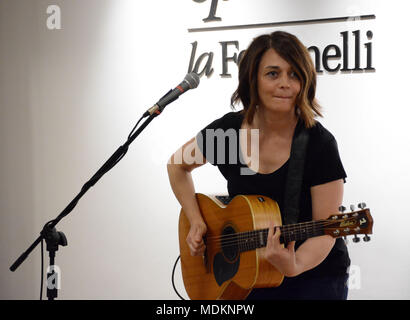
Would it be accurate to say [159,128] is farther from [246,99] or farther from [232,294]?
[232,294]

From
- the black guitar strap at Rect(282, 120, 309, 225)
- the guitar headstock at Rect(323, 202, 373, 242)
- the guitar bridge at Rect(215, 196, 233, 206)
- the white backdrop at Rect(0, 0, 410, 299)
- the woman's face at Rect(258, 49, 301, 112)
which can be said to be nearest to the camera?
the guitar headstock at Rect(323, 202, 373, 242)

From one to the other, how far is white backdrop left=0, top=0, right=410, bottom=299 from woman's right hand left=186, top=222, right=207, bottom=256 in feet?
2.64

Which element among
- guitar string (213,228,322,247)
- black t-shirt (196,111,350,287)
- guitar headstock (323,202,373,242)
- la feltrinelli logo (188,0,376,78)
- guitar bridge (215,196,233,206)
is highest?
la feltrinelli logo (188,0,376,78)

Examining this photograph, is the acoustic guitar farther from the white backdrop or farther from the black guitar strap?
the white backdrop

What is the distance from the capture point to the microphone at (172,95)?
167 centimetres

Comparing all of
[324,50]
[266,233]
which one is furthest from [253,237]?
[324,50]

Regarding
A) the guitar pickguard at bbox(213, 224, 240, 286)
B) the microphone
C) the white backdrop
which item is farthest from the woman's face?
the white backdrop

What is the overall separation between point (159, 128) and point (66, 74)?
72 centimetres

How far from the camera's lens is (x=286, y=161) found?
1752 mm

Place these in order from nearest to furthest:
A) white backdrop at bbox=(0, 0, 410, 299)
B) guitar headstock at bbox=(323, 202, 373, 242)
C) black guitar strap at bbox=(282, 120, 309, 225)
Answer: guitar headstock at bbox=(323, 202, 373, 242) < black guitar strap at bbox=(282, 120, 309, 225) < white backdrop at bbox=(0, 0, 410, 299)

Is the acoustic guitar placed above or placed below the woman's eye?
below

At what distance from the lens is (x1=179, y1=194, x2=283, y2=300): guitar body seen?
1.68 m

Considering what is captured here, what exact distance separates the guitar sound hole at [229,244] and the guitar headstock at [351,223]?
38cm

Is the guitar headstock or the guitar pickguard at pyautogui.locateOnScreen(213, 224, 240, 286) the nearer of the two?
the guitar headstock
